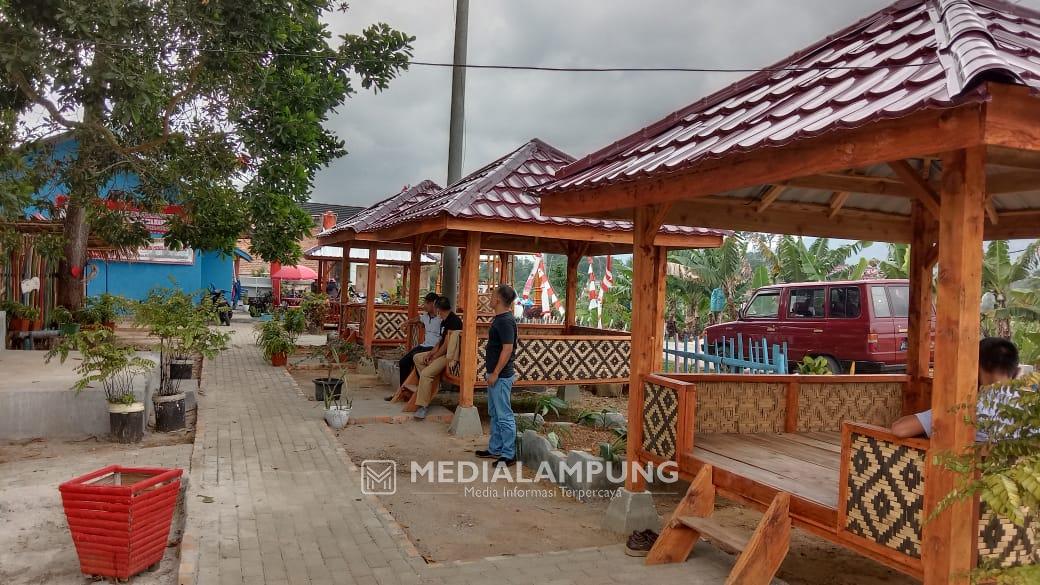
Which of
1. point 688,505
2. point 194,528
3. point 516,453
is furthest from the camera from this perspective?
point 516,453

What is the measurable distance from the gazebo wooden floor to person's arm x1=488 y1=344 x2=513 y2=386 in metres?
2.14

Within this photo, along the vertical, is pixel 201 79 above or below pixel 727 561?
above

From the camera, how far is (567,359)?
9.70 metres

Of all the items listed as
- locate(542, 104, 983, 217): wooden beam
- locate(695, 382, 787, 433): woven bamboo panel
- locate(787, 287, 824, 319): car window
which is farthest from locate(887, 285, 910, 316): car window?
locate(542, 104, 983, 217): wooden beam

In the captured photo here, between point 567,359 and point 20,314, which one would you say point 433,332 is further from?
point 20,314

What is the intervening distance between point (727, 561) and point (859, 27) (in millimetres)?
3709

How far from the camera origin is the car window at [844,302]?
12.8 metres

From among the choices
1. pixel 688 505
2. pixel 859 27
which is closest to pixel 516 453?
pixel 688 505

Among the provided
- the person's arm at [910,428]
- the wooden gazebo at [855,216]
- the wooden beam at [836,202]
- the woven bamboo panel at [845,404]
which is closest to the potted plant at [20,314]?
the wooden gazebo at [855,216]

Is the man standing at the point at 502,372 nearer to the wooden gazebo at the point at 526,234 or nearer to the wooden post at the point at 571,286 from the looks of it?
the wooden gazebo at the point at 526,234

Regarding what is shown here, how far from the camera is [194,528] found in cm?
507

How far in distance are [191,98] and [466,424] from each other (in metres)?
5.23

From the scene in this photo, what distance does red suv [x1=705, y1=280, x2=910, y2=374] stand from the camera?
1259 centimetres

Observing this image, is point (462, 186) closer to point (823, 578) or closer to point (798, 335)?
point (823, 578)
